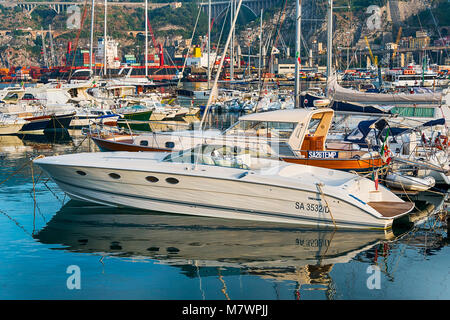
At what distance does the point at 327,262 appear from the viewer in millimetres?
11648

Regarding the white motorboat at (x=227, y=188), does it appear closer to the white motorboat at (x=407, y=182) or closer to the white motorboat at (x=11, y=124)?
the white motorboat at (x=407, y=182)

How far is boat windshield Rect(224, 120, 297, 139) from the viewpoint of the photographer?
18859 mm

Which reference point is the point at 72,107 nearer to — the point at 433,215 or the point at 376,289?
the point at 433,215

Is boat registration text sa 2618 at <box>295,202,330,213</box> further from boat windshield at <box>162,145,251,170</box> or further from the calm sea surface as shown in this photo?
boat windshield at <box>162,145,251,170</box>

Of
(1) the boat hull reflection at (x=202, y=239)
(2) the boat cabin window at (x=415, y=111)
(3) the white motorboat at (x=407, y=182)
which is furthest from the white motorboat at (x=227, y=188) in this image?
(2) the boat cabin window at (x=415, y=111)

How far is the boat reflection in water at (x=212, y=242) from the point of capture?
1138 cm

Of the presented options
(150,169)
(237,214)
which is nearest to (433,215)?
(237,214)

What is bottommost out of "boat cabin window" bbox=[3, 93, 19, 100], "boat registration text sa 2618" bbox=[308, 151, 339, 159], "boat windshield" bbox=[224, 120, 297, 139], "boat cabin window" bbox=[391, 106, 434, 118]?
"boat registration text sa 2618" bbox=[308, 151, 339, 159]

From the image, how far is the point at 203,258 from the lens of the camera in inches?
470

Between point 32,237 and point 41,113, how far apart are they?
27.6 m

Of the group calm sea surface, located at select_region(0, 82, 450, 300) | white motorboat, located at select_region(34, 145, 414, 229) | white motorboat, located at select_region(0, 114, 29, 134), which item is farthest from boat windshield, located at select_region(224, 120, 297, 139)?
white motorboat, located at select_region(0, 114, 29, 134)

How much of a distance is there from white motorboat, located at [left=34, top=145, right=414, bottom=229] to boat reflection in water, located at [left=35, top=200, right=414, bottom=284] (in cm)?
32

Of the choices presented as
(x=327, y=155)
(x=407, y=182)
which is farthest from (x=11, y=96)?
(x=407, y=182)
